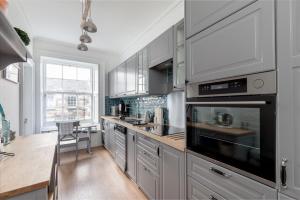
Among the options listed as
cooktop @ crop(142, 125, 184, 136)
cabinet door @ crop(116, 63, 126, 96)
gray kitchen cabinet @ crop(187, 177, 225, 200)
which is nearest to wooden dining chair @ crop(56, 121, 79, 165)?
cabinet door @ crop(116, 63, 126, 96)

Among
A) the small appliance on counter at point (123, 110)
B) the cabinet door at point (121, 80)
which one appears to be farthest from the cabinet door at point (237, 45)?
the small appliance on counter at point (123, 110)

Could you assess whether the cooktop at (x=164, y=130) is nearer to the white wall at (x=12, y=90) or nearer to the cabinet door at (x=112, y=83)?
the white wall at (x=12, y=90)

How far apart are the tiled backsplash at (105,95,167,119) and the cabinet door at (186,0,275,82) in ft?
4.80

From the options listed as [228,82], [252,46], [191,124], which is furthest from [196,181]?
[252,46]

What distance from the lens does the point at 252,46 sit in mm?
824

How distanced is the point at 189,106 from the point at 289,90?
656 millimetres

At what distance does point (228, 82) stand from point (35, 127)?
4087 millimetres

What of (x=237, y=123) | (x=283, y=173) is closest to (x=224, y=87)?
(x=237, y=123)

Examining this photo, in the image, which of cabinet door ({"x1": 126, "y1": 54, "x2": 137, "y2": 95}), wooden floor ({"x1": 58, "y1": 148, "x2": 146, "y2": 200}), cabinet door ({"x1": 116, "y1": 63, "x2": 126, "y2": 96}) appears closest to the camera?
wooden floor ({"x1": 58, "y1": 148, "x2": 146, "y2": 200})

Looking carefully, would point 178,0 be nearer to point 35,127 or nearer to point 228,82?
point 228,82

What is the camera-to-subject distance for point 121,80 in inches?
139

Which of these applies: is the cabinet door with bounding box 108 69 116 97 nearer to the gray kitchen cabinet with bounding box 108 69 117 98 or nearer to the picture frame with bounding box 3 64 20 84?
the gray kitchen cabinet with bounding box 108 69 117 98

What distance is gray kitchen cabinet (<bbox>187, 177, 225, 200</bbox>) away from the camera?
1.03 meters

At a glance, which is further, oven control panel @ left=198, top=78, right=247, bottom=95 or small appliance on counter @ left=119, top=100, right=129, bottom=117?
small appliance on counter @ left=119, top=100, right=129, bottom=117
